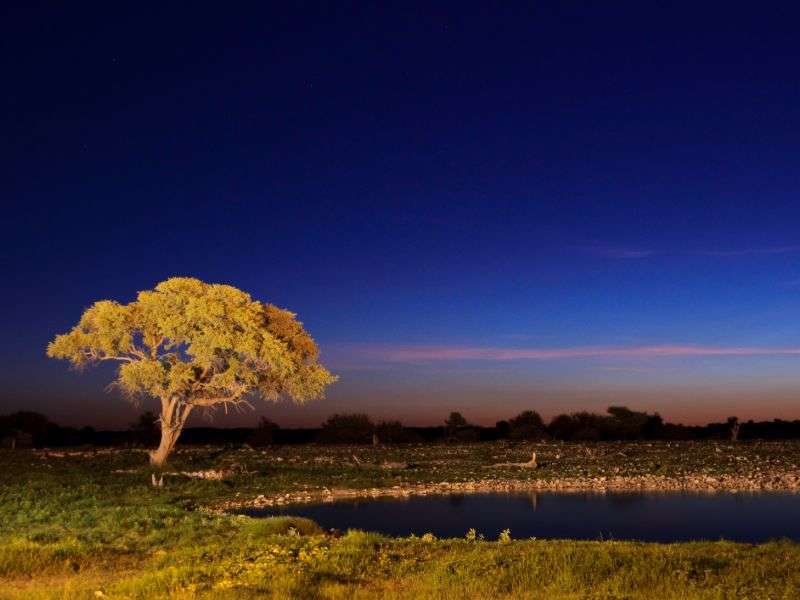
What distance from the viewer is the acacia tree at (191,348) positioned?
136 ft

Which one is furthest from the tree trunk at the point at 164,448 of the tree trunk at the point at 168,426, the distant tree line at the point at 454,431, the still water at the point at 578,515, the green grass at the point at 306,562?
the distant tree line at the point at 454,431

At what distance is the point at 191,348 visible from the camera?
135 feet

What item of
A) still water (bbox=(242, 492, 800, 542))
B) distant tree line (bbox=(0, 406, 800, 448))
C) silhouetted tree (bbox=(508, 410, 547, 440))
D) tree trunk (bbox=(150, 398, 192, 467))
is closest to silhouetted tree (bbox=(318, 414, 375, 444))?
distant tree line (bbox=(0, 406, 800, 448))

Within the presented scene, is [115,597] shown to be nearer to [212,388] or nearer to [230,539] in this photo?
[230,539]

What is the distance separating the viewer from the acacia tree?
41375 millimetres

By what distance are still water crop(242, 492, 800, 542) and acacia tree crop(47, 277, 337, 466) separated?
12304mm

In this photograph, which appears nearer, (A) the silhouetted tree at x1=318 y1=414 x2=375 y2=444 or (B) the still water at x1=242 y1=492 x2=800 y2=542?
(B) the still water at x1=242 y1=492 x2=800 y2=542

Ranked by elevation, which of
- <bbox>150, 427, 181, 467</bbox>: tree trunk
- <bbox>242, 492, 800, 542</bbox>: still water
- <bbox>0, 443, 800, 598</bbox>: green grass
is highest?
<bbox>150, 427, 181, 467</bbox>: tree trunk

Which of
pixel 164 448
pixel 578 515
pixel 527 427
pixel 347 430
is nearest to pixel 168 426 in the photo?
pixel 164 448

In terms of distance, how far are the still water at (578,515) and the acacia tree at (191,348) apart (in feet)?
40.4

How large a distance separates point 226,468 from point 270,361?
5.92 m

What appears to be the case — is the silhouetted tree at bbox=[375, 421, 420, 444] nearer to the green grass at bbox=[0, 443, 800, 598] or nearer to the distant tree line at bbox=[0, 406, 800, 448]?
the distant tree line at bbox=[0, 406, 800, 448]

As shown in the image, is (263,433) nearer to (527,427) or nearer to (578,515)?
(527,427)

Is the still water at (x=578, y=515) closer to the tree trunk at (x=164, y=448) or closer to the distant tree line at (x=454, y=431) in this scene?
the tree trunk at (x=164, y=448)
